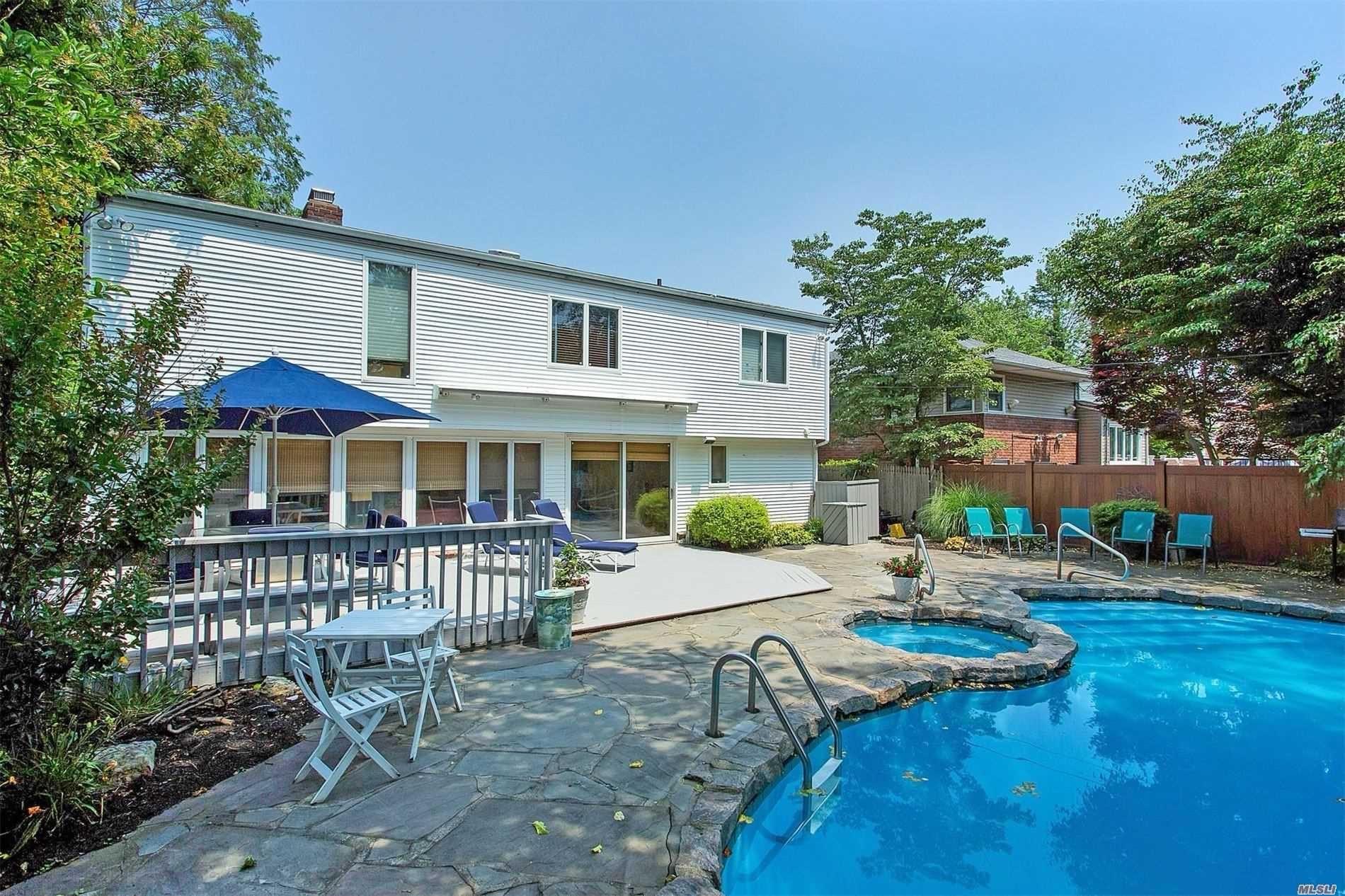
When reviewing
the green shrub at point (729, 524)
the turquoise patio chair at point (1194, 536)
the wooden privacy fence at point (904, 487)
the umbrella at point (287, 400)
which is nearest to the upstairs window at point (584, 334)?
the green shrub at point (729, 524)

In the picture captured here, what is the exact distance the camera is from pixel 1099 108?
10.8m

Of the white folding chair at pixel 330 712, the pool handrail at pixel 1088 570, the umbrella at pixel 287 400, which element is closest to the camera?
the white folding chair at pixel 330 712

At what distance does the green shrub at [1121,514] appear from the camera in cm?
1148

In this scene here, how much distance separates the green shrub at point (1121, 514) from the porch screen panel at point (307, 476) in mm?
13931

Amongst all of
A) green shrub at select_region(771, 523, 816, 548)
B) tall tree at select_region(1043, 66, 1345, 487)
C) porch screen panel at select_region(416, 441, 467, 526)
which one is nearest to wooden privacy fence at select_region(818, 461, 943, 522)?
green shrub at select_region(771, 523, 816, 548)

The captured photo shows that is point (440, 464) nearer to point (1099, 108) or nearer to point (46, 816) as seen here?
point (46, 816)

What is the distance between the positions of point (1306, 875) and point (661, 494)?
10958mm

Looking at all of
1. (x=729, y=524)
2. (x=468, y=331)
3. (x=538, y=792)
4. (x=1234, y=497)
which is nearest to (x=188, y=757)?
(x=538, y=792)

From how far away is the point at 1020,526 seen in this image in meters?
12.8

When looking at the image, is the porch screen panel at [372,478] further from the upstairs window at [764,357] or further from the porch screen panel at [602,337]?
the upstairs window at [764,357]

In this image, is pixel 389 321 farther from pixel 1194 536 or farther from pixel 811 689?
pixel 1194 536

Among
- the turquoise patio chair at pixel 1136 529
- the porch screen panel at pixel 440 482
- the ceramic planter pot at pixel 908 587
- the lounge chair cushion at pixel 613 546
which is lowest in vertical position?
the ceramic planter pot at pixel 908 587

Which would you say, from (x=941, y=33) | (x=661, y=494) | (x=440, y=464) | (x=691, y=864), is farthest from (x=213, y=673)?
(x=941, y=33)

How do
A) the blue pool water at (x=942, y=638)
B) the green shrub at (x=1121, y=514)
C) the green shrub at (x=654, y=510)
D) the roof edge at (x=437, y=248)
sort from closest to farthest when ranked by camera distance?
1. the blue pool water at (x=942, y=638)
2. the roof edge at (x=437, y=248)
3. the green shrub at (x=1121, y=514)
4. the green shrub at (x=654, y=510)
